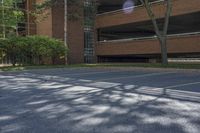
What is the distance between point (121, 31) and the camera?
127 feet

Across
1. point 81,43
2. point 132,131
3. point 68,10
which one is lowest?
point 132,131

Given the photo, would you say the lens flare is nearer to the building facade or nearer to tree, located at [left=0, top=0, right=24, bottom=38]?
the building facade

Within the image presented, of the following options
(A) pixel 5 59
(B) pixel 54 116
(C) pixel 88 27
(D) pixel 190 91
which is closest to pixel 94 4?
(C) pixel 88 27

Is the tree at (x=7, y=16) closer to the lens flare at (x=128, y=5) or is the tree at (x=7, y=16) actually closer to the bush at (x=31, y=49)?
the bush at (x=31, y=49)

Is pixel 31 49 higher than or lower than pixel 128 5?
lower

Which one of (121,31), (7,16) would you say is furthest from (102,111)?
(121,31)

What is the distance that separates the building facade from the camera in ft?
87.9

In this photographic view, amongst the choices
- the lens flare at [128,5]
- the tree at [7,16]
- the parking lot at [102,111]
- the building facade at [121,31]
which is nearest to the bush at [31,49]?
the tree at [7,16]

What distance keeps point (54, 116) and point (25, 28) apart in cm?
3082

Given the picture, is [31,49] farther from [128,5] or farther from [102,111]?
[102,111]

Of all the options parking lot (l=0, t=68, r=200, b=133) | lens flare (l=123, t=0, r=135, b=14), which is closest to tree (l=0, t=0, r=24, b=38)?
lens flare (l=123, t=0, r=135, b=14)

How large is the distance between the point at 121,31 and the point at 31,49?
48.4 feet

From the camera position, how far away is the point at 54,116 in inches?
261

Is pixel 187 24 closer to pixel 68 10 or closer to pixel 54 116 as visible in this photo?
pixel 68 10
